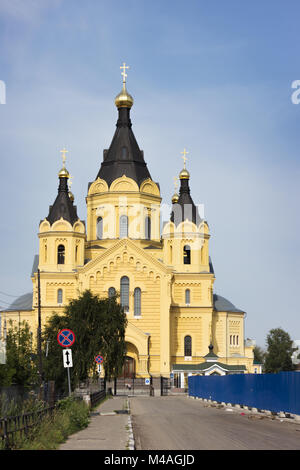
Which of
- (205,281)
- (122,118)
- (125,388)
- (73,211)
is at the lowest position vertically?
(125,388)

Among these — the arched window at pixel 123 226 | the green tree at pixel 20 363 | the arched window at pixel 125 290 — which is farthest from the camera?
the arched window at pixel 123 226

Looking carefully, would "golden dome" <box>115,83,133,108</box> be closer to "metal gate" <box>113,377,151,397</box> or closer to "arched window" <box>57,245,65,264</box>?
"arched window" <box>57,245,65,264</box>

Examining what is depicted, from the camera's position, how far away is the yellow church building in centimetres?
6381

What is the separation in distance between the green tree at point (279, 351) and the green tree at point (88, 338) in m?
58.5

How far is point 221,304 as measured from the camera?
243 ft

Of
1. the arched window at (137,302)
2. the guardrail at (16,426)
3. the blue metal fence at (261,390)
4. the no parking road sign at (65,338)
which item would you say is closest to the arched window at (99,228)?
the arched window at (137,302)

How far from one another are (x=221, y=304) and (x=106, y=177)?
16.5 m

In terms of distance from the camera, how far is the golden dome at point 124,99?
236ft

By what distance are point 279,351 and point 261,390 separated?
7254 cm

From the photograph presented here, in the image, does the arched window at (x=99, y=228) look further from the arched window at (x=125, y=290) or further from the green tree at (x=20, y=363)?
the green tree at (x=20, y=363)

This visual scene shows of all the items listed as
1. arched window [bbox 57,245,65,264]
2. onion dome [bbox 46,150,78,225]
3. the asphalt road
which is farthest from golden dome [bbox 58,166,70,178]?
the asphalt road

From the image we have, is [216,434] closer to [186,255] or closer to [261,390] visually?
[261,390]
